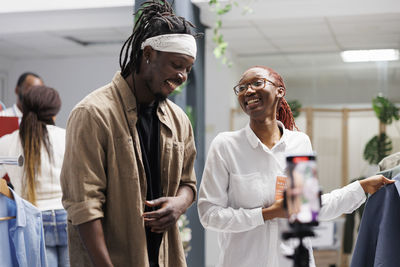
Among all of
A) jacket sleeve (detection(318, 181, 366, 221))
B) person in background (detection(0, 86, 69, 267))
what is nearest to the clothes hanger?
person in background (detection(0, 86, 69, 267))

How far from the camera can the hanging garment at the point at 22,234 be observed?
2098mm

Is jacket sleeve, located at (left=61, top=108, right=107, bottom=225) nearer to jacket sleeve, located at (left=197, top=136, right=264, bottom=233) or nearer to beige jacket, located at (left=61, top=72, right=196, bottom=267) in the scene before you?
beige jacket, located at (left=61, top=72, right=196, bottom=267)

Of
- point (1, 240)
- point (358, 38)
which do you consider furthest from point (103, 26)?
point (1, 240)

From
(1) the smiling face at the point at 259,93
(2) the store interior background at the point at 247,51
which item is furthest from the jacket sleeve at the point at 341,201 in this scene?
(2) the store interior background at the point at 247,51

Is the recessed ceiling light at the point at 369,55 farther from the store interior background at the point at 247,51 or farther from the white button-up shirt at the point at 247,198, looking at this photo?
the white button-up shirt at the point at 247,198

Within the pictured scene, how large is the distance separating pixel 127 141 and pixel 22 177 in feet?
4.47

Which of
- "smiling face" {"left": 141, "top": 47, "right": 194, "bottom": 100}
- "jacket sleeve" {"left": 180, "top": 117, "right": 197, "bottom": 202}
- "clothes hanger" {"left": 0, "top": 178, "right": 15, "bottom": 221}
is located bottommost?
"clothes hanger" {"left": 0, "top": 178, "right": 15, "bottom": 221}

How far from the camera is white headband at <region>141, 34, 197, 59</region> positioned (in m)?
1.50

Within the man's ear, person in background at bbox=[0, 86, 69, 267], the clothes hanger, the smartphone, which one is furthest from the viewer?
person in background at bbox=[0, 86, 69, 267]

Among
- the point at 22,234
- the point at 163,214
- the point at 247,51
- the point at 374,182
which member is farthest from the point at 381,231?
the point at 247,51

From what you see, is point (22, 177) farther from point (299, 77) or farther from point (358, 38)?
point (299, 77)

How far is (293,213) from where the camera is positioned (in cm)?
106

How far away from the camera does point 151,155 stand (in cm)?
157

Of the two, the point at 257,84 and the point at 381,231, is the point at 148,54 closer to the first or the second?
the point at 257,84
